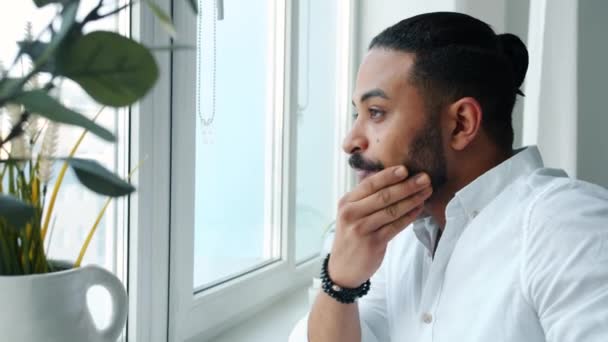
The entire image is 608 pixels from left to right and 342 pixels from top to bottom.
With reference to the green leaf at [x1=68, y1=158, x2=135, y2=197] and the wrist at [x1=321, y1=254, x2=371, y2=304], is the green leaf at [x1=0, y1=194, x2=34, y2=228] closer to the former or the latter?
the green leaf at [x1=68, y1=158, x2=135, y2=197]

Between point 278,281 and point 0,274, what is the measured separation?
1.03 meters

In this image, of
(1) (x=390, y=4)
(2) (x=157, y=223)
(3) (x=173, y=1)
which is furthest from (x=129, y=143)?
(1) (x=390, y=4)

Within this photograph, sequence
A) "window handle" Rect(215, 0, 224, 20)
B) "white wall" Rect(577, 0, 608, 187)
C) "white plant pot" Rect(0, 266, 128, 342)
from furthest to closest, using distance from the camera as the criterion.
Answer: "white wall" Rect(577, 0, 608, 187), "window handle" Rect(215, 0, 224, 20), "white plant pot" Rect(0, 266, 128, 342)

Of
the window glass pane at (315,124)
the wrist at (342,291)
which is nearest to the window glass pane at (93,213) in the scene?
the wrist at (342,291)

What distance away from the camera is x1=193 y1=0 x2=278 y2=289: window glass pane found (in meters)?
1.24

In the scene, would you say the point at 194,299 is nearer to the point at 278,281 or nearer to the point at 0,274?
the point at 278,281

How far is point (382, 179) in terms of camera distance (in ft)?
3.14

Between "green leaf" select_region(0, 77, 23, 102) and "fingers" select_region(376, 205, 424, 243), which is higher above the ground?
"green leaf" select_region(0, 77, 23, 102)

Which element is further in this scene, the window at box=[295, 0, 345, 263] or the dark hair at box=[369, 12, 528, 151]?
the window at box=[295, 0, 345, 263]

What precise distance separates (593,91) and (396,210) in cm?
133

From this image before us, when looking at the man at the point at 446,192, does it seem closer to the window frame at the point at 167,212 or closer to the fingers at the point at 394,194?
the fingers at the point at 394,194

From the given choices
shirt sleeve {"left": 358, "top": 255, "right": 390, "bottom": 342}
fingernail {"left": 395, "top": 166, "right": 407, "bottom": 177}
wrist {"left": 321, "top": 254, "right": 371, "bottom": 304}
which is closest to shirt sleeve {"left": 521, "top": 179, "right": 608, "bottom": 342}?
fingernail {"left": 395, "top": 166, "right": 407, "bottom": 177}

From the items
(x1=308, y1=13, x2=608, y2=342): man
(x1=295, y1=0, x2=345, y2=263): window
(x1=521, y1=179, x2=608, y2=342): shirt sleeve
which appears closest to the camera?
(x1=521, y1=179, x2=608, y2=342): shirt sleeve

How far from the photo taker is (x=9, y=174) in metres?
0.61
